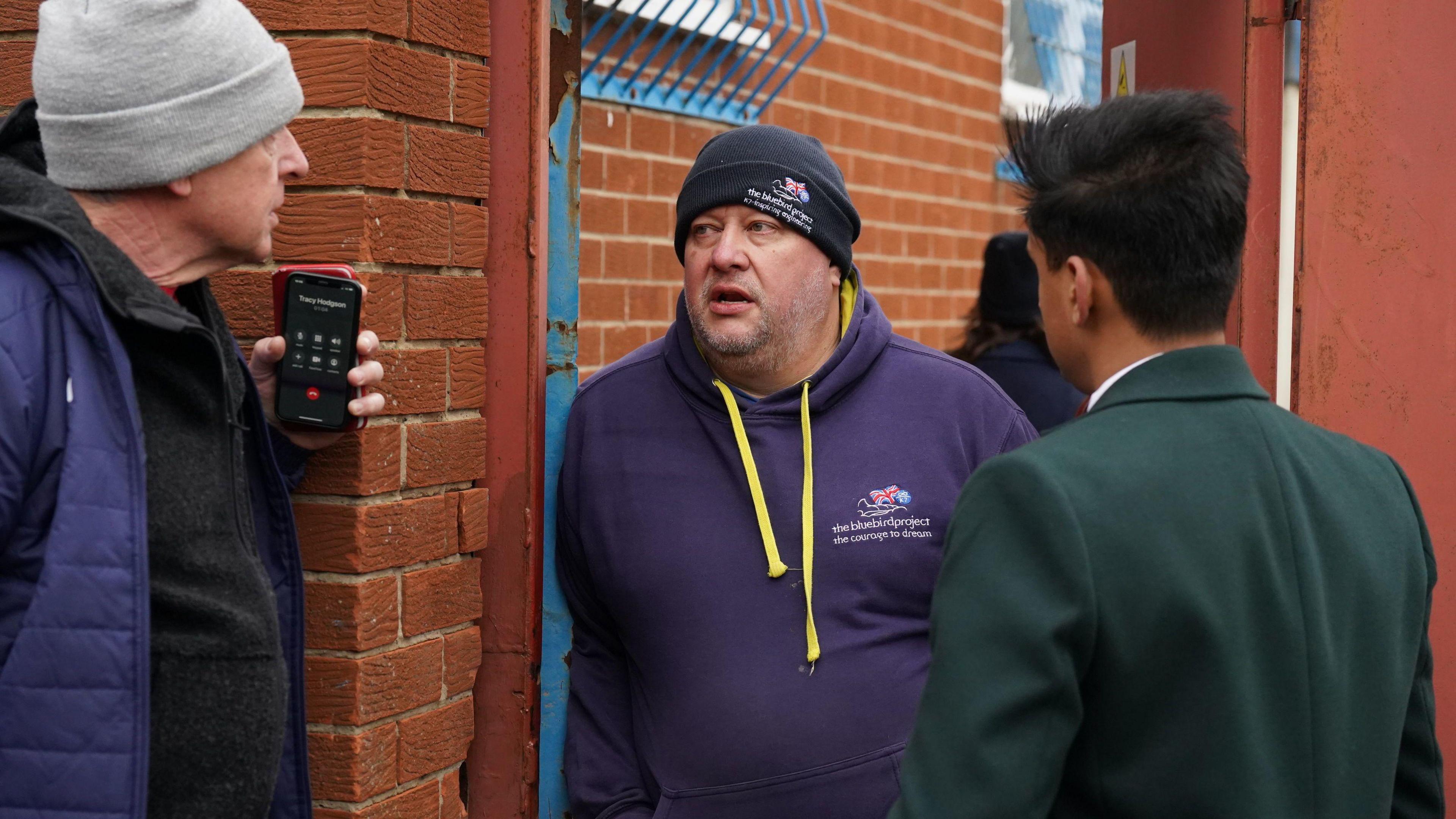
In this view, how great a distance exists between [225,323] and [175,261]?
0.15 m

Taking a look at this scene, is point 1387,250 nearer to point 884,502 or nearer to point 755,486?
point 884,502

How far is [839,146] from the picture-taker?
209 inches

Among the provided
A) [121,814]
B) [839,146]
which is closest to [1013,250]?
[839,146]

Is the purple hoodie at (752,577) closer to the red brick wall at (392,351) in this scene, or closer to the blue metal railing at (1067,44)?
the red brick wall at (392,351)

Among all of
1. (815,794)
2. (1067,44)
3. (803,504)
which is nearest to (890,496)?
(803,504)

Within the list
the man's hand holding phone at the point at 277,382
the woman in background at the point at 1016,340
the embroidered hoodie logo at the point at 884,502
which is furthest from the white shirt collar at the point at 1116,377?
the woman in background at the point at 1016,340

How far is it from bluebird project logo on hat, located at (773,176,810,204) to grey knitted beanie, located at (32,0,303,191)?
1.13 meters

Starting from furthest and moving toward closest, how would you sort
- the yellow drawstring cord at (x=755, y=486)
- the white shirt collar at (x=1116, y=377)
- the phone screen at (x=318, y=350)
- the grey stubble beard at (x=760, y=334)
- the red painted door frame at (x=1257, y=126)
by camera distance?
the red painted door frame at (x=1257, y=126), the grey stubble beard at (x=760, y=334), the yellow drawstring cord at (x=755, y=486), the phone screen at (x=318, y=350), the white shirt collar at (x=1116, y=377)

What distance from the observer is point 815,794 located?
2.17m

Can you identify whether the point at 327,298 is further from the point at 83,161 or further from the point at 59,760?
the point at 59,760

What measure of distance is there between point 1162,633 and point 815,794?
95cm

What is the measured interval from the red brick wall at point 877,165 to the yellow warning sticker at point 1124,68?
60.1 inches

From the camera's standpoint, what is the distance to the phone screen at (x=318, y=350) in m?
1.84

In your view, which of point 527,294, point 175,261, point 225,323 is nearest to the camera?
point 175,261
